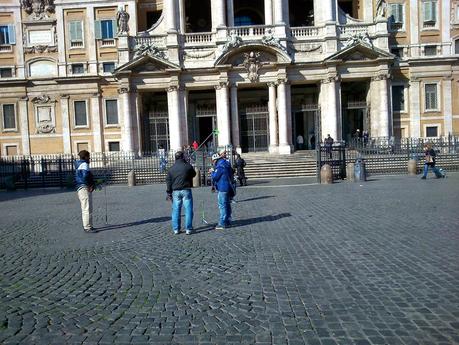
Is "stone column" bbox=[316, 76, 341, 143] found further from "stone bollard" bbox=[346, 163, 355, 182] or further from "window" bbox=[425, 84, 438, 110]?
"stone bollard" bbox=[346, 163, 355, 182]

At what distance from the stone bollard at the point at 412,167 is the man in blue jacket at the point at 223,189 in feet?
52.1

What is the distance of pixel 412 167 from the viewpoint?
23109 mm

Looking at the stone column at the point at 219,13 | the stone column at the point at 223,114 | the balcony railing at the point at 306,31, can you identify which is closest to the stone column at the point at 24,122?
the stone column at the point at 223,114

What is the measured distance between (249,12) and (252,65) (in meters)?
8.87

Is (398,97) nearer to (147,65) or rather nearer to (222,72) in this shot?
(222,72)

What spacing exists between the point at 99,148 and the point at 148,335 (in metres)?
34.7

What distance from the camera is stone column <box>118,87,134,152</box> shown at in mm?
32616

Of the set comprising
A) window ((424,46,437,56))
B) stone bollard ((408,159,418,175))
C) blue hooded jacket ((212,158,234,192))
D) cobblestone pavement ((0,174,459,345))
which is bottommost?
cobblestone pavement ((0,174,459,345))

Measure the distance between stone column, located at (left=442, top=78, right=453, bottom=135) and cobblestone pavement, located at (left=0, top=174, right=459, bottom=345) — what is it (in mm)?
28454

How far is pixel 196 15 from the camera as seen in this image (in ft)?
126

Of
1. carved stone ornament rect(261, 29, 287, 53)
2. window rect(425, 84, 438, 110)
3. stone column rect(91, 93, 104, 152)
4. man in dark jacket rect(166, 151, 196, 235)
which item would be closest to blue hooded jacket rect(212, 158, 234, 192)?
man in dark jacket rect(166, 151, 196, 235)

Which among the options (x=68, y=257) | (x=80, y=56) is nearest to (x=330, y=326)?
(x=68, y=257)

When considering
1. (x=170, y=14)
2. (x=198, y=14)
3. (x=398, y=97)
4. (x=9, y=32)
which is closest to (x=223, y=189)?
(x=170, y=14)

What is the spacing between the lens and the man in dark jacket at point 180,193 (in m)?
9.23
